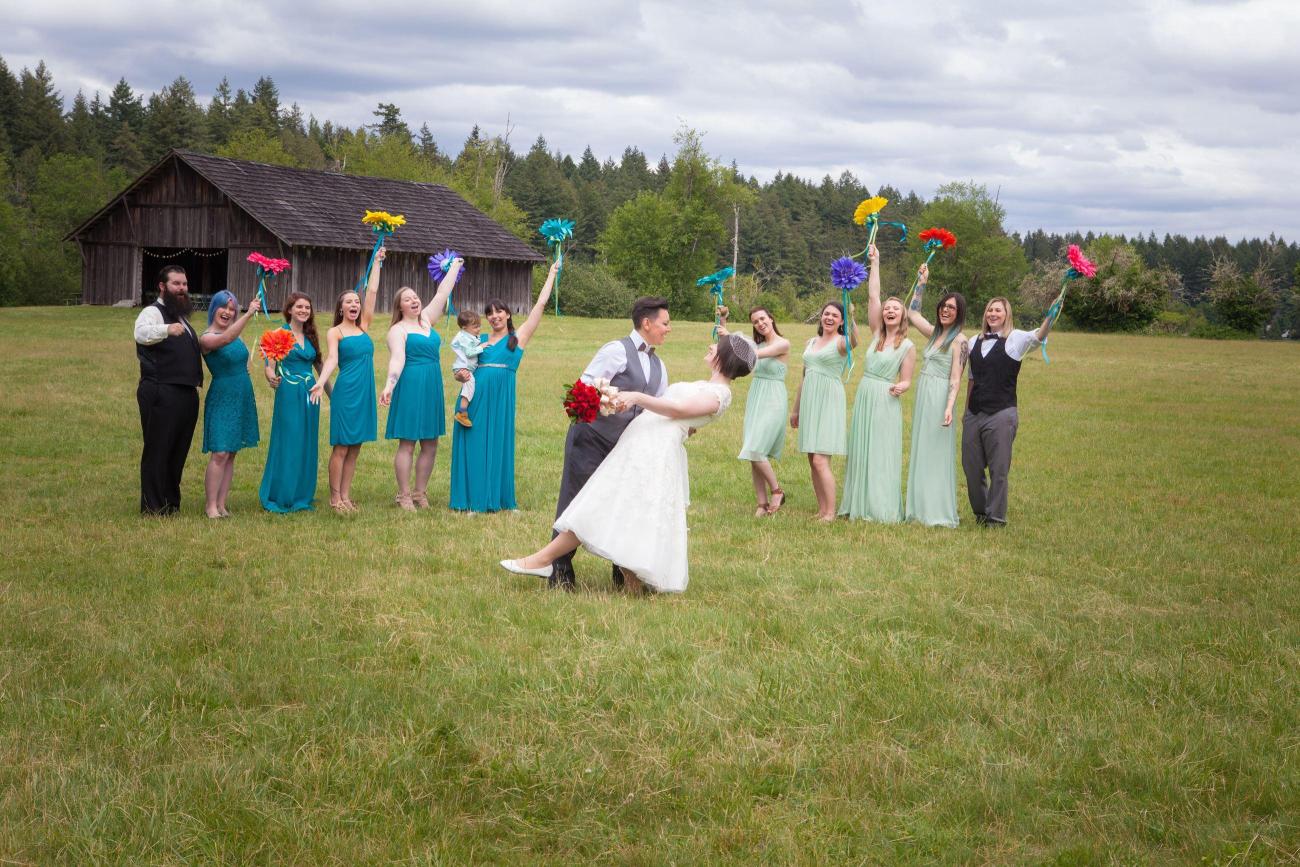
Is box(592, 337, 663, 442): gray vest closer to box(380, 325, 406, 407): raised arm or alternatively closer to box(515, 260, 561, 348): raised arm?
box(515, 260, 561, 348): raised arm

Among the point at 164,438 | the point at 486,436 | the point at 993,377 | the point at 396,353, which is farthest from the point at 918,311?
the point at 164,438

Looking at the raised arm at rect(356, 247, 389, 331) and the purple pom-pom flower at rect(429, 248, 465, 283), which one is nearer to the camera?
the raised arm at rect(356, 247, 389, 331)

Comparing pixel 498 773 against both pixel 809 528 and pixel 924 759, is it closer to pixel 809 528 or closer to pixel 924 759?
pixel 924 759

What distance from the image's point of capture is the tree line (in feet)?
211

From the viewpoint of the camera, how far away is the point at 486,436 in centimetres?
1153

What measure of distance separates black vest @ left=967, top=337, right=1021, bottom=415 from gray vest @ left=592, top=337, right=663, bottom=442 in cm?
458

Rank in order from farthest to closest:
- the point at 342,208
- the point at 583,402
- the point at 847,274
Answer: the point at 342,208 < the point at 847,274 < the point at 583,402

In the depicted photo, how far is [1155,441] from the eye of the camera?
63.6 feet

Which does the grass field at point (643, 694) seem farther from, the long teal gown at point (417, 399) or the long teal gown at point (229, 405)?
the long teal gown at point (417, 399)

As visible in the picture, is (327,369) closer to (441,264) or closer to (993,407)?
(441,264)

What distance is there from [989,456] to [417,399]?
5.77 metres

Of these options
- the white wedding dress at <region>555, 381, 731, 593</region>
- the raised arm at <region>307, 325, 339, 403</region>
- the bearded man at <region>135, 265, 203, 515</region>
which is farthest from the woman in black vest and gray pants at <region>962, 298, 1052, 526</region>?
the bearded man at <region>135, 265, 203, 515</region>

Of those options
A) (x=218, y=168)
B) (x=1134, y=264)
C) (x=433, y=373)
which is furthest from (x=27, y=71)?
(x=433, y=373)

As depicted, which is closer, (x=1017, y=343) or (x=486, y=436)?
(x=1017, y=343)
